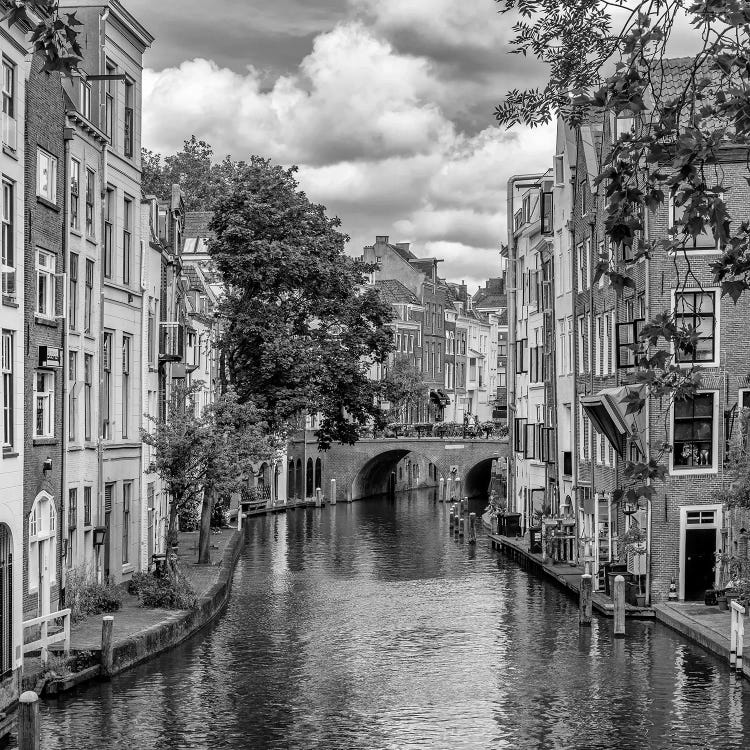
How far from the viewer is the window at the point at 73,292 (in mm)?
33000

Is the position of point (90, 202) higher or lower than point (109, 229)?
higher

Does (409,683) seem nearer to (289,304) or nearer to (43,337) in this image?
(43,337)

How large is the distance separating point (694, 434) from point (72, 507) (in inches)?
640

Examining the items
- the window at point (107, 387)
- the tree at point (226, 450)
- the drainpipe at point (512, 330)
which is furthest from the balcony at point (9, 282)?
the drainpipe at point (512, 330)

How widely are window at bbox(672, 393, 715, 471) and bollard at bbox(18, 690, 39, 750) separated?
22.5 meters

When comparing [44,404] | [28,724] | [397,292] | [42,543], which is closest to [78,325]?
[44,404]

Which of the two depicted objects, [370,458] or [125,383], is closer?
[125,383]

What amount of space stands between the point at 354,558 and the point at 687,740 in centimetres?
3332

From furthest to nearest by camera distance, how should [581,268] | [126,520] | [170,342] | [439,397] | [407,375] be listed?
1. [439,397]
2. [407,375]
3. [581,268]
4. [170,342]
5. [126,520]

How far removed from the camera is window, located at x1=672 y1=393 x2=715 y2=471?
36969 mm

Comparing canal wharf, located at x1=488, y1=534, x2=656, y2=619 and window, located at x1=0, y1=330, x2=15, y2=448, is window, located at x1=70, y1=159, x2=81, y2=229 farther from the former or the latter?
canal wharf, located at x1=488, y1=534, x2=656, y2=619

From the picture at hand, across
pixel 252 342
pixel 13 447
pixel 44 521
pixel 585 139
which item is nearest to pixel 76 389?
pixel 44 521

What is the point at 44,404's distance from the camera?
2883cm

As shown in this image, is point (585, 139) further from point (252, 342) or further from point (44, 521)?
point (44, 521)
